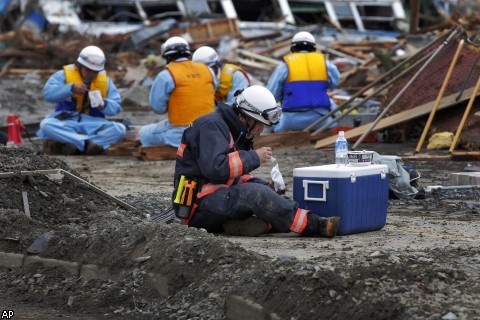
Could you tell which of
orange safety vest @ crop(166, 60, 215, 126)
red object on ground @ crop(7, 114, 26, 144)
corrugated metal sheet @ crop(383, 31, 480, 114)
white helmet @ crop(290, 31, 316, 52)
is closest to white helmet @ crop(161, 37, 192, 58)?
orange safety vest @ crop(166, 60, 215, 126)

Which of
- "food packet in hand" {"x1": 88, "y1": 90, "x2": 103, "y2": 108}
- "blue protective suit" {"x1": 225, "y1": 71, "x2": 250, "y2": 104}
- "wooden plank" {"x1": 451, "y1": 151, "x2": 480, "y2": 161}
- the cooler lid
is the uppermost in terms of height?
"blue protective suit" {"x1": 225, "y1": 71, "x2": 250, "y2": 104}

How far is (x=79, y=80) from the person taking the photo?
656 inches

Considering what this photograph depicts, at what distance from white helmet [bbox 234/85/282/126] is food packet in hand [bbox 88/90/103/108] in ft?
25.7

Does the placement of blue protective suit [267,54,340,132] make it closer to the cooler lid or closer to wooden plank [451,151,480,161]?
wooden plank [451,151,480,161]

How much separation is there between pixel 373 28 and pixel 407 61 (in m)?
18.2

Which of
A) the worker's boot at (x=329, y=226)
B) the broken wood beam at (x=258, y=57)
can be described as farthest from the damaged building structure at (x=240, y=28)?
the worker's boot at (x=329, y=226)

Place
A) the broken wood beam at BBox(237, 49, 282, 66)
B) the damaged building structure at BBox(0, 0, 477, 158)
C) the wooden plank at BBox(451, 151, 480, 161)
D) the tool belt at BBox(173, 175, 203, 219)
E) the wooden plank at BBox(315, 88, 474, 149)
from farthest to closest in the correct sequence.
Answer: the broken wood beam at BBox(237, 49, 282, 66) → the damaged building structure at BBox(0, 0, 477, 158) → the wooden plank at BBox(315, 88, 474, 149) → the wooden plank at BBox(451, 151, 480, 161) → the tool belt at BBox(173, 175, 203, 219)

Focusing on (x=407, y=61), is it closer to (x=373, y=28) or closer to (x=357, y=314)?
(x=357, y=314)

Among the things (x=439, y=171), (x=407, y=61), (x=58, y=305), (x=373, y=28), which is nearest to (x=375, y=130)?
(x=407, y=61)

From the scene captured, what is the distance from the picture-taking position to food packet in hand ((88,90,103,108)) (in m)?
16.6

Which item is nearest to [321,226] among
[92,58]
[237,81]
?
[237,81]

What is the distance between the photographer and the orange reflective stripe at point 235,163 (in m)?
8.91

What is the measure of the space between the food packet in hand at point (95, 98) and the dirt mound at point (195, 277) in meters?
6.54

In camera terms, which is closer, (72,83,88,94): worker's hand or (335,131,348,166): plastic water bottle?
(335,131,348,166): plastic water bottle
